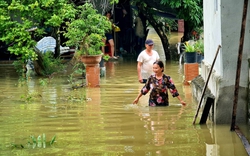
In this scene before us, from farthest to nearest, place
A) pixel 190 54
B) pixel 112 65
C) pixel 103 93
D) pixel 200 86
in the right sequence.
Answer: pixel 112 65, pixel 190 54, pixel 103 93, pixel 200 86

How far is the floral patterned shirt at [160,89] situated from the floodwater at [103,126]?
24cm

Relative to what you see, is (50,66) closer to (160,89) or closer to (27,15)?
(27,15)

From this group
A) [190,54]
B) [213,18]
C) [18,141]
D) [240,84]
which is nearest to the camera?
[18,141]

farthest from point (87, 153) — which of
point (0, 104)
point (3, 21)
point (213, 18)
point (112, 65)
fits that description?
point (112, 65)

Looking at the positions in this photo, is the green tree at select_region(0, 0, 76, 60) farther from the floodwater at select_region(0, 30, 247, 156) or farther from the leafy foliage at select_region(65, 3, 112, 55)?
the floodwater at select_region(0, 30, 247, 156)


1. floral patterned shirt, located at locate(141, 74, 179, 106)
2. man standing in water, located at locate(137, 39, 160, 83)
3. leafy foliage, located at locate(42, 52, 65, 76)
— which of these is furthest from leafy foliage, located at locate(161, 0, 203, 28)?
floral patterned shirt, located at locate(141, 74, 179, 106)

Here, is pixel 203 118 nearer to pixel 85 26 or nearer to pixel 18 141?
pixel 18 141

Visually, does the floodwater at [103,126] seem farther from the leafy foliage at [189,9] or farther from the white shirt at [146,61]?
the leafy foliage at [189,9]

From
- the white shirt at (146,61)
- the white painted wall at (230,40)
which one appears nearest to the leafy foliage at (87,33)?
the white shirt at (146,61)

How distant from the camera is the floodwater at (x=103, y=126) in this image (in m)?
7.54

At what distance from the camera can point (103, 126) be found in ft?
30.4

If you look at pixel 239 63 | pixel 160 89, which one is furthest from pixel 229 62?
pixel 160 89

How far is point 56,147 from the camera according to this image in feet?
25.2

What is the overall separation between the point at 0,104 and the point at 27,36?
187 inches
